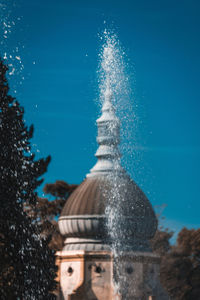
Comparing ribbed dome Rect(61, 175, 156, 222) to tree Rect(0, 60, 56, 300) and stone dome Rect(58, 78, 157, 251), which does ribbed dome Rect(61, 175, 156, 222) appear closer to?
stone dome Rect(58, 78, 157, 251)

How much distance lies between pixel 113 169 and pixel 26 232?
2397 centimetres

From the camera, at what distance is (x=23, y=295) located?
59.6 feet

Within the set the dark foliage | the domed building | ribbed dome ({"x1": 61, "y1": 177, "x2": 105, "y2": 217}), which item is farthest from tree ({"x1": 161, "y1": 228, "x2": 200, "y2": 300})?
ribbed dome ({"x1": 61, "y1": 177, "x2": 105, "y2": 217})

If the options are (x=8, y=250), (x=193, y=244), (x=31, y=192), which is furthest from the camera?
(x=193, y=244)

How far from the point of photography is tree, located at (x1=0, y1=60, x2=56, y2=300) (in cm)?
1788

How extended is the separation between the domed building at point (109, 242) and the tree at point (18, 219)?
19698 millimetres

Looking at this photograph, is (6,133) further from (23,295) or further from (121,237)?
(121,237)

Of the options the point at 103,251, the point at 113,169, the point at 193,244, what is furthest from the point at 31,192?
the point at 193,244

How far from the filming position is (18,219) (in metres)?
18.1

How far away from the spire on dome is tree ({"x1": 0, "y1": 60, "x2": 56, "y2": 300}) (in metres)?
22.5

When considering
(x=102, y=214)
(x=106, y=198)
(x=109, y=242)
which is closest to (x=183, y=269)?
(x=109, y=242)

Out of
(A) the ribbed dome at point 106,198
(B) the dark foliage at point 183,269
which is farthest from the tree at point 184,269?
(A) the ribbed dome at point 106,198

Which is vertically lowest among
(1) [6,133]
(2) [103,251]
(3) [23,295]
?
(3) [23,295]

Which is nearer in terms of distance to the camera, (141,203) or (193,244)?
(141,203)
